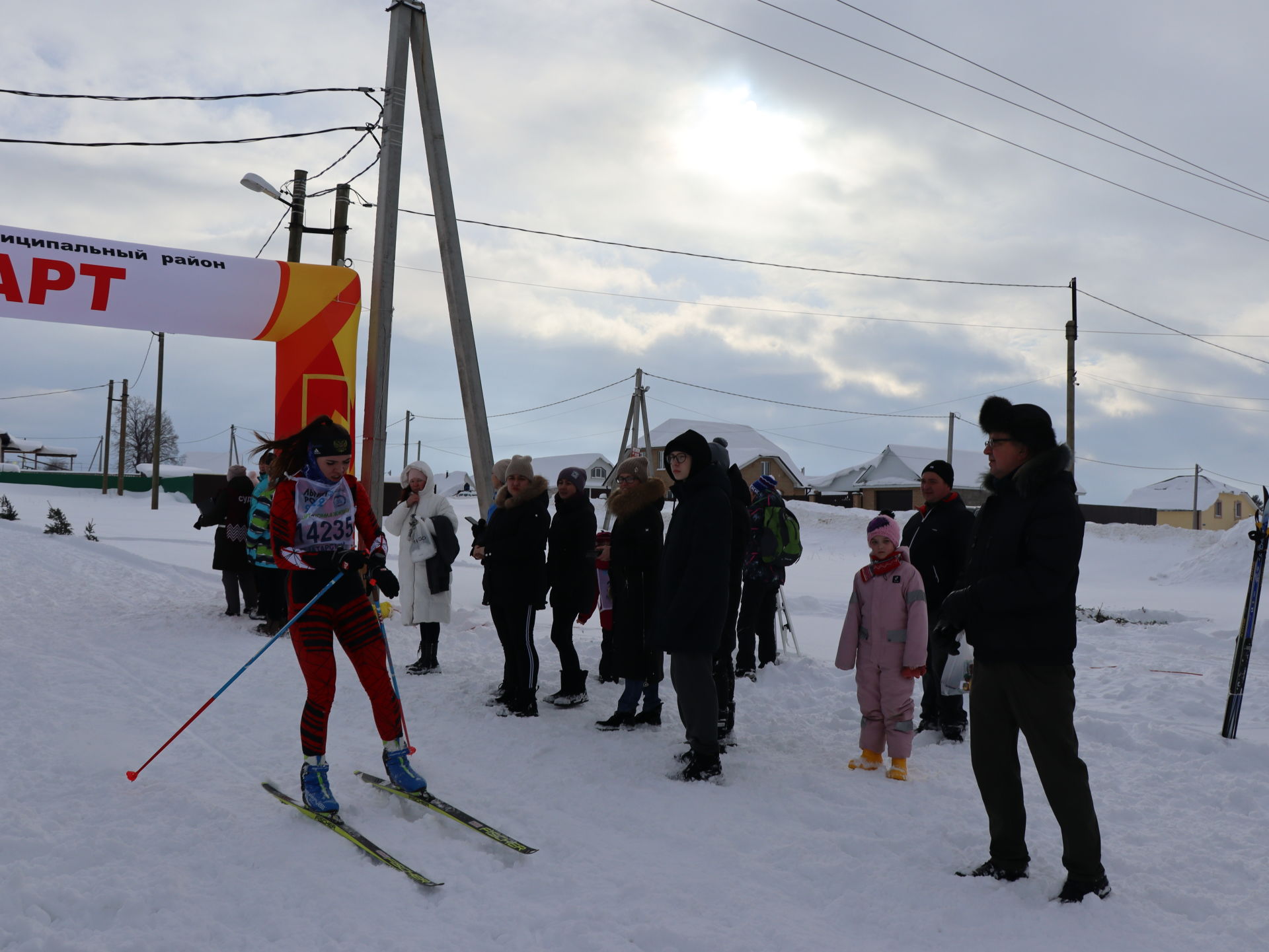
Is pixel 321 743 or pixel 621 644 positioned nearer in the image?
pixel 321 743

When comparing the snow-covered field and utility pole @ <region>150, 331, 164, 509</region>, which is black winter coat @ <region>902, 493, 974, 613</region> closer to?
the snow-covered field

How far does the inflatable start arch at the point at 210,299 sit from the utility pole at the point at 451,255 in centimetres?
129

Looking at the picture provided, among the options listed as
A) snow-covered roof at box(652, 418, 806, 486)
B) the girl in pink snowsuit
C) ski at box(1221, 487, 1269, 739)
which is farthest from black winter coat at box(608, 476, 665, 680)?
snow-covered roof at box(652, 418, 806, 486)

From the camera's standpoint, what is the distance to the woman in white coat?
758 cm

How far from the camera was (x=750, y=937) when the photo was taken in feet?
10.2

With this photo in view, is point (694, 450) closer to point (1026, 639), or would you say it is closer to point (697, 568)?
point (697, 568)

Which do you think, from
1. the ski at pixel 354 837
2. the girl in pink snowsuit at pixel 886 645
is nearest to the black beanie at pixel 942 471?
the girl in pink snowsuit at pixel 886 645

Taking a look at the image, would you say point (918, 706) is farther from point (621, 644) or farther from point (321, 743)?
point (321, 743)

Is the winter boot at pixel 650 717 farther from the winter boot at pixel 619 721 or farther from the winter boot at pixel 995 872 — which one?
the winter boot at pixel 995 872

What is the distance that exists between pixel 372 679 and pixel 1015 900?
2.94 metres

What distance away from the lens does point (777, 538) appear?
740cm

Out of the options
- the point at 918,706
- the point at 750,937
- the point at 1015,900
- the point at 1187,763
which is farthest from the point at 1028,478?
the point at 918,706

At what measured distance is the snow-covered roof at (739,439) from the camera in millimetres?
54656

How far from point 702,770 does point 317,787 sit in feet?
6.52
